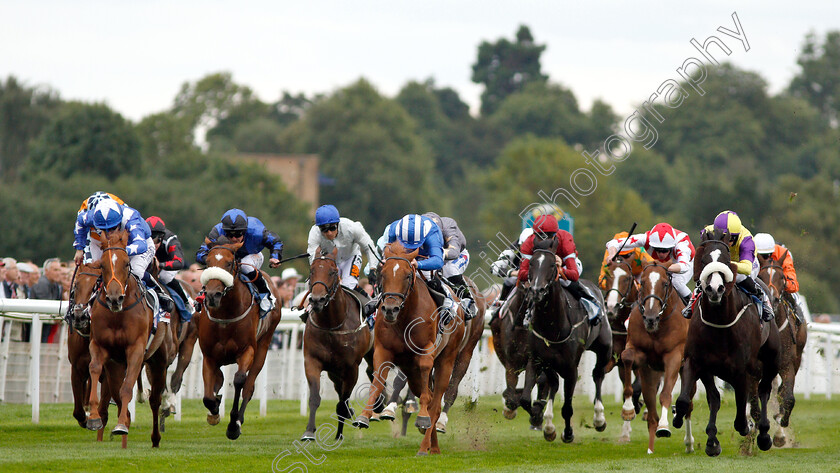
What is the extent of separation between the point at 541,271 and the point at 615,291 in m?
1.45

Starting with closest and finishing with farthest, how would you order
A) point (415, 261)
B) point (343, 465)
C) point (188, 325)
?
point (343, 465) → point (415, 261) → point (188, 325)

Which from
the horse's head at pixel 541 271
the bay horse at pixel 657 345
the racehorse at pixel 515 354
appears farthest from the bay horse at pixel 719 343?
the racehorse at pixel 515 354

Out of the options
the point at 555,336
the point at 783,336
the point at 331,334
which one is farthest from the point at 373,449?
the point at 783,336

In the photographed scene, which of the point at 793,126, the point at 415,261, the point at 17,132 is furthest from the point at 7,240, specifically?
the point at 793,126

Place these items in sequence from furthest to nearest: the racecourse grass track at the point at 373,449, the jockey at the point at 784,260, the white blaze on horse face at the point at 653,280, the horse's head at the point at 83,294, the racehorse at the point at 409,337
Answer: the jockey at the point at 784,260
the white blaze on horse face at the point at 653,280
the horse's head at the point at 83,294
the racehorse at the point at 409,337
the racecourse grass track at the point at 373,449

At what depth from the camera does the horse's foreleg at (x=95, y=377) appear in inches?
392

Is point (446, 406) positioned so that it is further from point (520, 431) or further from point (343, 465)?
point (343, 465)

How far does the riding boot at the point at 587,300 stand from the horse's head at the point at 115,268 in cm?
443

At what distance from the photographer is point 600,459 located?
10891mm

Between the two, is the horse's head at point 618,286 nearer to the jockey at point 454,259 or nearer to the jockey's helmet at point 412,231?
the jockey at point 454,259

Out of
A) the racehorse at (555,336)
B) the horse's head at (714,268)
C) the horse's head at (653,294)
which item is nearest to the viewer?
the horse's head at (714,268)

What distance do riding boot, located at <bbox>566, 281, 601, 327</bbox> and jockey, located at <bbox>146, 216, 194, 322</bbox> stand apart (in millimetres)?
3788

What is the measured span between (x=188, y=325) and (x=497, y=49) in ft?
270

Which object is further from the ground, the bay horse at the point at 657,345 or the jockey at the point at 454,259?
the jockey at the point at 454,259
